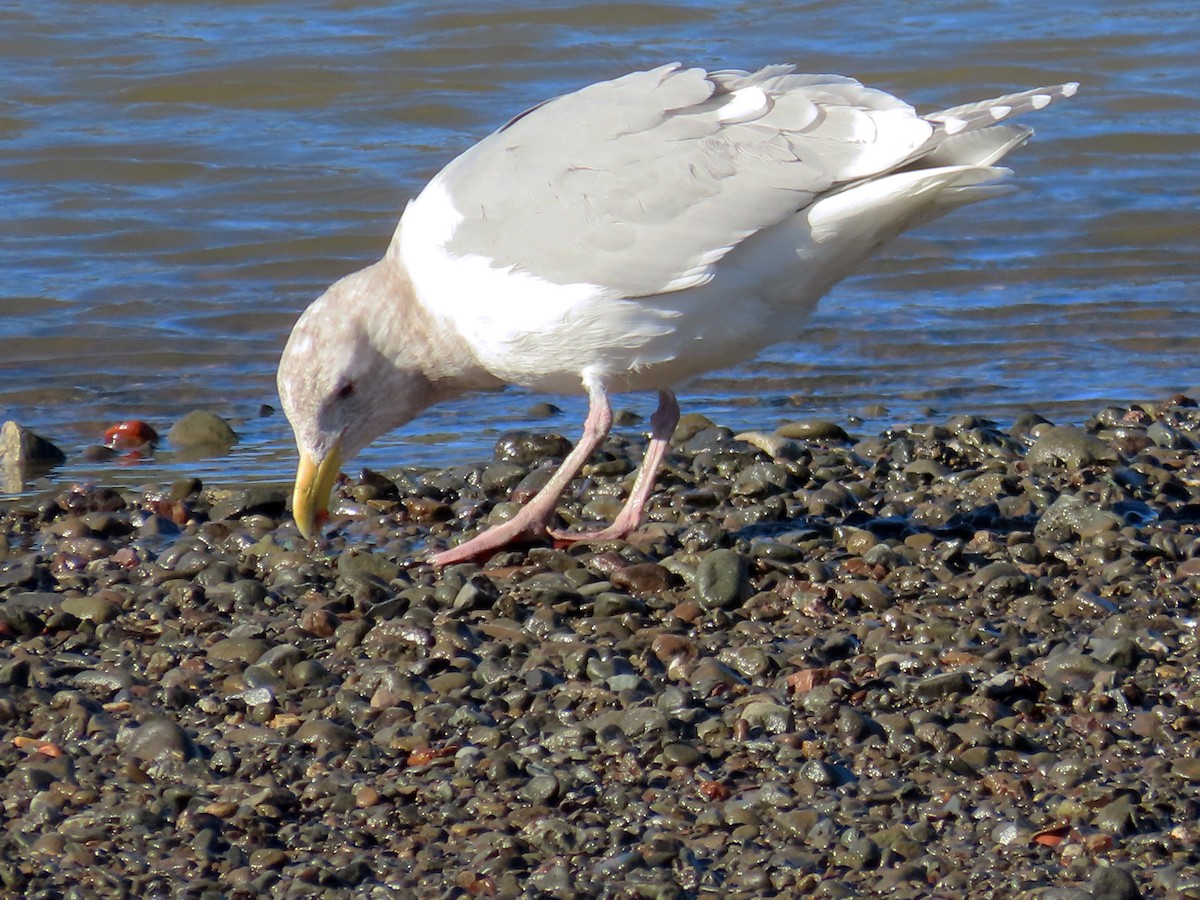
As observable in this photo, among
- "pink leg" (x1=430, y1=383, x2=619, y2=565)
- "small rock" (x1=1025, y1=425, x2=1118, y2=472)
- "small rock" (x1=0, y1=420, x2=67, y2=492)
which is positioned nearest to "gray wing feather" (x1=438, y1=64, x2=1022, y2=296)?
"pink leg" (x1=430, y1=383, x2=619, y2=565)

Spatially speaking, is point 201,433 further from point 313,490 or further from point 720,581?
point 720,581

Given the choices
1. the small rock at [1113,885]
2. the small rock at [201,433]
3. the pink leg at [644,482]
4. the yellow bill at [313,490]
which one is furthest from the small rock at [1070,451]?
the small rock at [201,433]

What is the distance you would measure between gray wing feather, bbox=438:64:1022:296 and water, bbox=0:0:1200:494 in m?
1.97

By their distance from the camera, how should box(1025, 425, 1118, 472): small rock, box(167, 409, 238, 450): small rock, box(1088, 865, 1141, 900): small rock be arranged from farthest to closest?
1. box(167, 409, 238, 450): small rock
2. box(1025, 425, 1118, 472): small rock
3. box(1088, 865, 1141, 900): small rock

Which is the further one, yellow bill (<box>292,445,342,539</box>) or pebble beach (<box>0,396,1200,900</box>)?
yellow bill (<box>292,445,342,539</box>)

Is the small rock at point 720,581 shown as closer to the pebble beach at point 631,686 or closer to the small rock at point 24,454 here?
the pebble beach at point 631,686

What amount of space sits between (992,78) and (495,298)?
892 cm

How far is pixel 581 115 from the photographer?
5359 mm

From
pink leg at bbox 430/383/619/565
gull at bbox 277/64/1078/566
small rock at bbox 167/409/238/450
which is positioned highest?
gull at bbox 277/64/1078/566

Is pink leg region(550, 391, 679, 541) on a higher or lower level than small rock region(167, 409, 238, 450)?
higher

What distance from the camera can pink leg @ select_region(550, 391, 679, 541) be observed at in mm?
5699

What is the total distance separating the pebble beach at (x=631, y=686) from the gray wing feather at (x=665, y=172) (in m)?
0.94

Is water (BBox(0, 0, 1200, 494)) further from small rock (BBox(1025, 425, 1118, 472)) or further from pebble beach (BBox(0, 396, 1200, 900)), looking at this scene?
pebble beach (BBox(0, 396, 1200, 900))

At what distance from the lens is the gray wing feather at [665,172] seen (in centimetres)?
509
